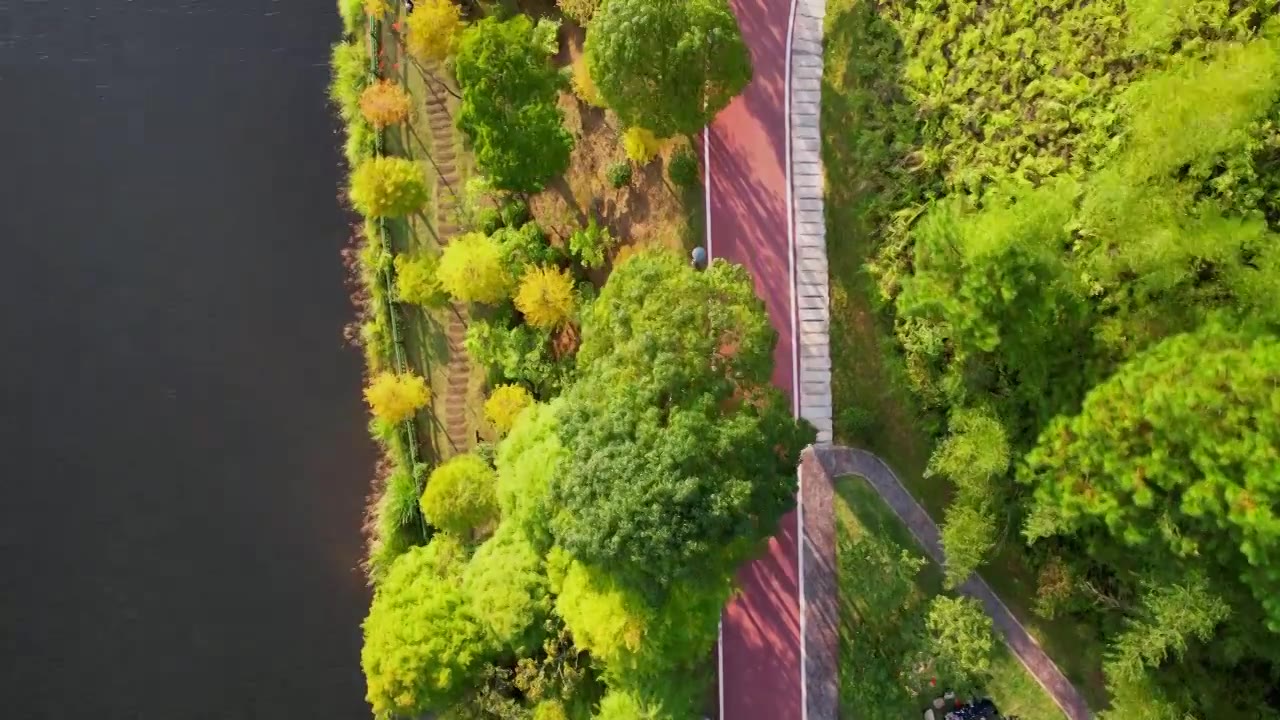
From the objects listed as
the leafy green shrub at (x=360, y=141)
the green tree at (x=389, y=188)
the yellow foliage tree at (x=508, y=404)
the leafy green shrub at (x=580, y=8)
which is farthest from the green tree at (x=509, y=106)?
the yellow foliage tree at (x=508, y=404)

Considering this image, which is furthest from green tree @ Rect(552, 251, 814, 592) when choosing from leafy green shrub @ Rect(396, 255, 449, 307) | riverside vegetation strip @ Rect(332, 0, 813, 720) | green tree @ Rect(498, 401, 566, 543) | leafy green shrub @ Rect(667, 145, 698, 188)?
leafy green shrub @ Rect(396, 255, 449, 307)

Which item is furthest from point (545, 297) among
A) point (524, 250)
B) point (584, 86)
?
point (584, 86)

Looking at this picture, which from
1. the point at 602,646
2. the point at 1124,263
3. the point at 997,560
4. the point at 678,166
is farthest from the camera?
the point at 678,166

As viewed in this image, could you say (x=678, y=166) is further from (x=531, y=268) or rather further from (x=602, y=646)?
(x=602, y=646)

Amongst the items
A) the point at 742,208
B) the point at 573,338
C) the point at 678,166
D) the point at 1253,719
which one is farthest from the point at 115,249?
the point at 1253,719

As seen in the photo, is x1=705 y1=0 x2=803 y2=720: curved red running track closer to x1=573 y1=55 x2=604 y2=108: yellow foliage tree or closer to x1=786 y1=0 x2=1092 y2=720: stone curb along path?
x1=786 y1=0 x2=1092 y2=720: stone curb along path

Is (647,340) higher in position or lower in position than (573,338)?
higher

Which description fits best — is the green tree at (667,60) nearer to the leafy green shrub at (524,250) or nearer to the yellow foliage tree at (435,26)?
the leafy green shrub at (524,250)
